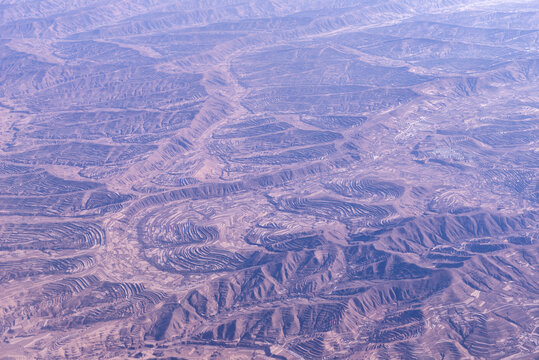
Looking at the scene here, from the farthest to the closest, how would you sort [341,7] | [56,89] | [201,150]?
[341,7]
[56,89]
[201,150]

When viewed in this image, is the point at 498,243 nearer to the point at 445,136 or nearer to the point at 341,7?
the point at 445,136

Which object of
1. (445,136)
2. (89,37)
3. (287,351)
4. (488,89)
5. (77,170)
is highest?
(89,37)

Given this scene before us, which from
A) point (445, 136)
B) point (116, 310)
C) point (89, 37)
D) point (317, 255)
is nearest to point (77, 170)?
point (116, 310)

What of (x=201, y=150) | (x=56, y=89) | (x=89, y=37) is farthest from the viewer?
(x=89, y=37)

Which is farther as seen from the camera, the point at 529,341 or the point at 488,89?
the point at 488,89

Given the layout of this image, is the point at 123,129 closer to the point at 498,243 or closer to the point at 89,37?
the point at 498,243

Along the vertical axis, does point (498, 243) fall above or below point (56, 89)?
below
